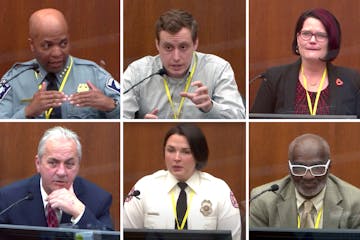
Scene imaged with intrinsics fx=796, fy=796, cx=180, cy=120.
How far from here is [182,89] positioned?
3996 millimetres

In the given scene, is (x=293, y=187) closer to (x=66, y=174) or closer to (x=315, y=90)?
(x=315, y=90)

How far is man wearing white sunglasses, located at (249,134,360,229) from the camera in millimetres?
3961

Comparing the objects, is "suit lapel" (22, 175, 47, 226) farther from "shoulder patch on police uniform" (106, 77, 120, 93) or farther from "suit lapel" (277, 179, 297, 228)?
"suit lapel" (277, 179, 297, 228)

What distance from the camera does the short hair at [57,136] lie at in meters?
4.06

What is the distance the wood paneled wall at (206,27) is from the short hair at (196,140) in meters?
0.31

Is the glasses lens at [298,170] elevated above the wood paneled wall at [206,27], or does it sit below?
below

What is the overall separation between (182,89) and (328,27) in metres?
0.79

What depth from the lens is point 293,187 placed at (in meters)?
3.98

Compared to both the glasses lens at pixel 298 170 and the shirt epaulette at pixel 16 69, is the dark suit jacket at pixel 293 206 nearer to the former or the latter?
the glasses lens at pixel 298 170

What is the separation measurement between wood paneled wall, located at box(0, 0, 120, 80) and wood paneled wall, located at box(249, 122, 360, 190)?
2.59ft

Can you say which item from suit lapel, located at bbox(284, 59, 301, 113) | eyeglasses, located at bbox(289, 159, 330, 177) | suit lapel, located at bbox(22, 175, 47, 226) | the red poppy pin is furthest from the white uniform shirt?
suit lapel, located at bbox(22, 175, 47, 226)

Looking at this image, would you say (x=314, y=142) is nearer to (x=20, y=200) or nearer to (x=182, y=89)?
(x=182, y=89)

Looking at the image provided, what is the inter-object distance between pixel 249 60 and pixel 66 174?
43.0 inches

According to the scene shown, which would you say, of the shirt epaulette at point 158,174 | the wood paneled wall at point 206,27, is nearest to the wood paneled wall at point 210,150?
the shirt epaulette at point 158,174
